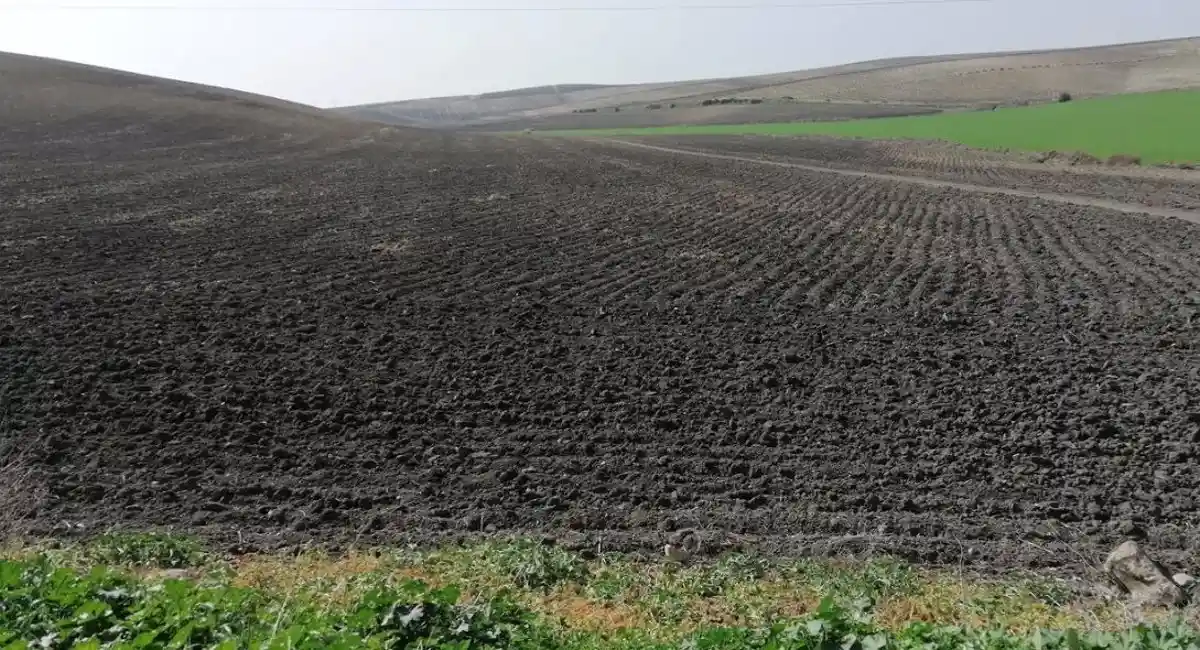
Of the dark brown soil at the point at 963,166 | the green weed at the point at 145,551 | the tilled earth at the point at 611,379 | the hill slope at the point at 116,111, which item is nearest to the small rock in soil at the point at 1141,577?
the tilled earth at the point at 611,379

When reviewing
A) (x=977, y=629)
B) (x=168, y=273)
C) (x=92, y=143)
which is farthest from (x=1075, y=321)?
(x=92, y=143)

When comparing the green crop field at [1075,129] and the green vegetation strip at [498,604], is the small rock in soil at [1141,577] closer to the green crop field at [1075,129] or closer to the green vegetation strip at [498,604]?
the green vegetation strip at [498,604]

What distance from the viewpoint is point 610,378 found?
1070 cm

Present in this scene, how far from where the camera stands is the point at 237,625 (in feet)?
16.5

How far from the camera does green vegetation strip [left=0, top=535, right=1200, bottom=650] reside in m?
4.76

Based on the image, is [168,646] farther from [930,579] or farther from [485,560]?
[930,579]

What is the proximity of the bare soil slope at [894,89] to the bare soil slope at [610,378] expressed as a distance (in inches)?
2576

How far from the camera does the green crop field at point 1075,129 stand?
37094 millimetres

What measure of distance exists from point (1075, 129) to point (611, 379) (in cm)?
4236

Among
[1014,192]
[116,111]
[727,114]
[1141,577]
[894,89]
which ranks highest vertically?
[116,111]

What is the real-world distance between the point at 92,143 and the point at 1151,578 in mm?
38366

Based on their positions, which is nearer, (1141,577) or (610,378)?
(1141,577)

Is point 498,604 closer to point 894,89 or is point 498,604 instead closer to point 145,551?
point 145,551

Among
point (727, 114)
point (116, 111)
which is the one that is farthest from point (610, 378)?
point (727, 114)
